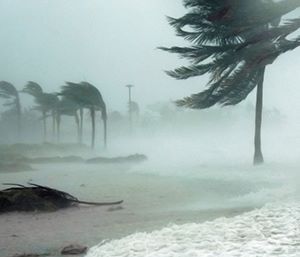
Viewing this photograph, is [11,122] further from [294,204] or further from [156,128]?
[294,204]

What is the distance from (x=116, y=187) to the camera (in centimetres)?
1372

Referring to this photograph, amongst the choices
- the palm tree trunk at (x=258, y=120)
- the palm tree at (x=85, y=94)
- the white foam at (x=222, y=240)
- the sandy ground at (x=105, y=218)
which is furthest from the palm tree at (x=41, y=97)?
the white foam at (x=222, y=240)

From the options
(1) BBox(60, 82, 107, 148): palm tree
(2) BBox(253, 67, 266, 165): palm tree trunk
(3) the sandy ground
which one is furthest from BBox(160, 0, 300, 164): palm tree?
(1) BBox(60, 82, 107, 148): palm tree

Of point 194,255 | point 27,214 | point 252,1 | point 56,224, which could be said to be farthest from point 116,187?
point 194,255

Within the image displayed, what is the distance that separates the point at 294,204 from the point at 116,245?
337cm

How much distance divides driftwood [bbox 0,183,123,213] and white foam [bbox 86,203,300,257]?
13.1ft

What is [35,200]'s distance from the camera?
32.8ft

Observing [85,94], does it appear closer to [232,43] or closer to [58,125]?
[58,125]

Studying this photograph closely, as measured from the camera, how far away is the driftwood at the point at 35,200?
986 cm

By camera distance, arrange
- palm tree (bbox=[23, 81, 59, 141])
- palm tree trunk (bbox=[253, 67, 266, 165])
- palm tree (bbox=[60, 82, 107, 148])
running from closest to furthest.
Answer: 1. palm tree trunk (bbox=[253, 67, 266, 165])
2. palm tree (bbox=[60, 82, 107, 148])
3. palm tree (bbox=[23, 81, 59, 141])

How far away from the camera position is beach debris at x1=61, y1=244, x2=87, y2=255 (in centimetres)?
580

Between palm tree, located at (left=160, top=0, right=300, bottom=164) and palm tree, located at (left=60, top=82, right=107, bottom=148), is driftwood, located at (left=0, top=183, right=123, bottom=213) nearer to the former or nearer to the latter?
palm tree, located at (left=160, top=0, right=300, bottom=164)

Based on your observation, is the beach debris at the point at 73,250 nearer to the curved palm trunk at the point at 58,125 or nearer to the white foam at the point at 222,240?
the white foam at the point at 222,240

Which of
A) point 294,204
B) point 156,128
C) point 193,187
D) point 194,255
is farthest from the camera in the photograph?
point 156,128
